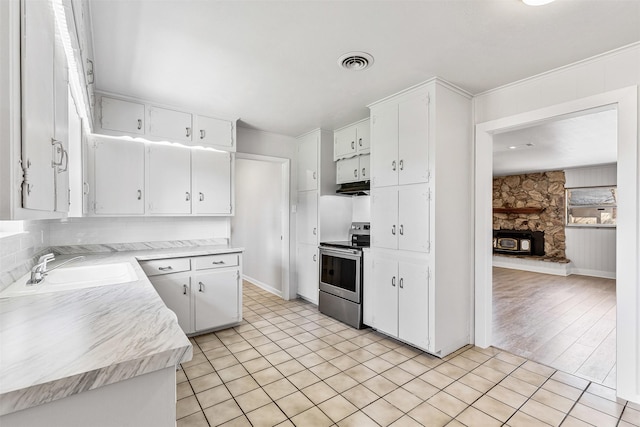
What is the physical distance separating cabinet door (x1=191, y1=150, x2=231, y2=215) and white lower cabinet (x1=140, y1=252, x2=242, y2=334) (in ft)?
2.09

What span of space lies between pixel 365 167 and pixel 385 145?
2.27 ft

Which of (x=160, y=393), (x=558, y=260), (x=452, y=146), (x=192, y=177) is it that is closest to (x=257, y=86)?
(x=192, y=177)

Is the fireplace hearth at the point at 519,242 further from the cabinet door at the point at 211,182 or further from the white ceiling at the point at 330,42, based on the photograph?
the cabinet door at the point at 211,182

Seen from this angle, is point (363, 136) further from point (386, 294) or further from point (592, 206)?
point (592, 206)

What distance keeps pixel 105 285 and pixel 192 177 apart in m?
2.06

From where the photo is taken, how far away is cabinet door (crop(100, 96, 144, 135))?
9.82ft

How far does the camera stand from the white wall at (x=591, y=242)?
21.2 ft

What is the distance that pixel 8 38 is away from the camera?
75cm

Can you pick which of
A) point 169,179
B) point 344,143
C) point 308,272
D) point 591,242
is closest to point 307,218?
point 308,272

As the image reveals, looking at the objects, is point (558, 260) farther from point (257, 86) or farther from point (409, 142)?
point (257, 86)

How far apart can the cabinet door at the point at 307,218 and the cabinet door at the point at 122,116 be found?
2.23 metres

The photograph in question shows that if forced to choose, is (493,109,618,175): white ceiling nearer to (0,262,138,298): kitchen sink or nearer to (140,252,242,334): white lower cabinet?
(140,252,242,334): white lower cabinet

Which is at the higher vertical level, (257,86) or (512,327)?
(257,86)

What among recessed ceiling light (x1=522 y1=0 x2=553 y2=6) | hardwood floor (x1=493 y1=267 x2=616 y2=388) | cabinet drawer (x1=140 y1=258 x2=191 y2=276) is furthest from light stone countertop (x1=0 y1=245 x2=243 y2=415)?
hardwood floor (x1=493 y1=267 x2=616 y2=388)
